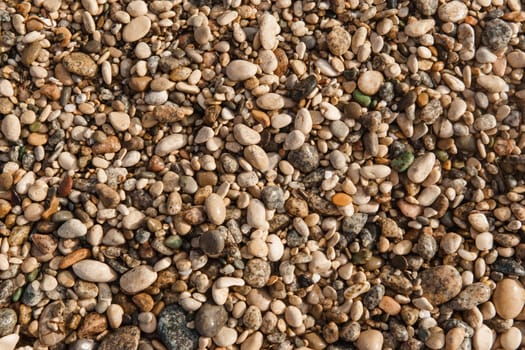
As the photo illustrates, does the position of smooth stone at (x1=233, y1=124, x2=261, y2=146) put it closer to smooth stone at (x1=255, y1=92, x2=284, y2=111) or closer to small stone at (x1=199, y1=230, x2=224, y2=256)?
smooth stone at (x1=255, y1=92, x2=284, y2=111)

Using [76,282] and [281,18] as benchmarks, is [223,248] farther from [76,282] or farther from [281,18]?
[281,18]

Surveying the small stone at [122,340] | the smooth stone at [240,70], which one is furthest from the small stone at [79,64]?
the small stone at [122,340]

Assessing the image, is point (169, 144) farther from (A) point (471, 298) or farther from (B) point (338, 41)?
(A) point (471, 298)

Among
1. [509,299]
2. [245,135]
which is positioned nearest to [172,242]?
[245,135]

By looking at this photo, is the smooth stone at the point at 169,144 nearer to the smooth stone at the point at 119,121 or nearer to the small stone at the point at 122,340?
the smooth stone at the point at 119,121

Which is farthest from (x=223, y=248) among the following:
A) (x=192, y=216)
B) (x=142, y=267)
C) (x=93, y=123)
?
(x=93, y=123)
